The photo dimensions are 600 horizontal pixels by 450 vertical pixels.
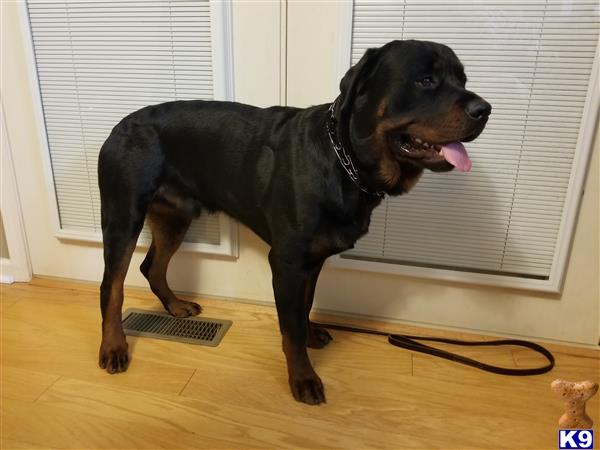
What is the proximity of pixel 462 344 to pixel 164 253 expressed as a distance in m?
1.21

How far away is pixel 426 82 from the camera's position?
1.11 meters

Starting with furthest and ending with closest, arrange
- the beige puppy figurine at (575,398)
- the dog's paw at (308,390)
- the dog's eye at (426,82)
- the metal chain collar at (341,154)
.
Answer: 1. the dog's paw at (308,390)
2. the metal chain collar at (341,154)
3. the dog's eye at (426,82)
4. the beige puppy figurine at (575,398)

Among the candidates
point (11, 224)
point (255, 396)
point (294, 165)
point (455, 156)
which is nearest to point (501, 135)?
point (455, 156)

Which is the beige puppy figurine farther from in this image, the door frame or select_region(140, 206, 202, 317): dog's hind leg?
the door frame

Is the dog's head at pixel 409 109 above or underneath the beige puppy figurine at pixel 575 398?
above

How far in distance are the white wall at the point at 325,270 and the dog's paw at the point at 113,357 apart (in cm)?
50

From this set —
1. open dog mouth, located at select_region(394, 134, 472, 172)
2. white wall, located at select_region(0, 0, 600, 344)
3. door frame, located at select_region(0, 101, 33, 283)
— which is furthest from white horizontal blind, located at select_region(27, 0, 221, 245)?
open dog mouth, located at select_region(394, 134, 472, 172)

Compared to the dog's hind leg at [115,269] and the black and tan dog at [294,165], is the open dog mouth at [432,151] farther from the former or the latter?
the dog's hind leg at [115,269]

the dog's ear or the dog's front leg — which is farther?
the dog's front leg

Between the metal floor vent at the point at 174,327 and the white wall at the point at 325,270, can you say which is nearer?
the white wall at the point at 325,270

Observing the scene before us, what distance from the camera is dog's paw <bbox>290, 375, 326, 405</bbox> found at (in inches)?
53.7

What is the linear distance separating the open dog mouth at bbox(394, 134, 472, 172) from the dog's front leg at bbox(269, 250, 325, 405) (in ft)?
1.42

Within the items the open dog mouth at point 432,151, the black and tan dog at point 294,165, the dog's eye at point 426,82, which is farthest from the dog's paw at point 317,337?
the dog's eye at point 426,82

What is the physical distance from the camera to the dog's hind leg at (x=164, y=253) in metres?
1.72
